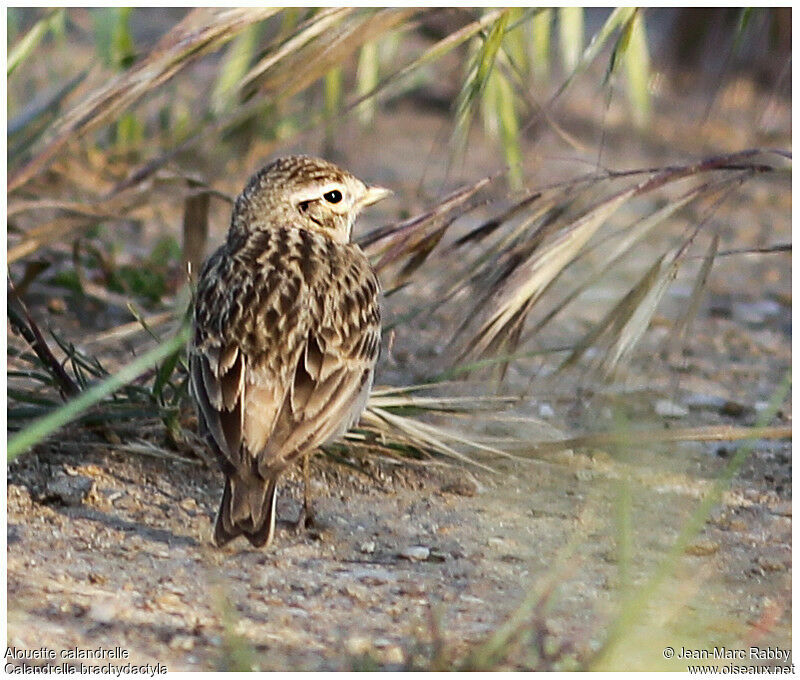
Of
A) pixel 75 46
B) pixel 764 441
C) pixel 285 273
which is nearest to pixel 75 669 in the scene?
pixel 285 273

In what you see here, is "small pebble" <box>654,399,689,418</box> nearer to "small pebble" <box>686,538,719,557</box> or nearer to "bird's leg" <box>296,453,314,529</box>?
"small pebble" <box>686,538,719,557</box>

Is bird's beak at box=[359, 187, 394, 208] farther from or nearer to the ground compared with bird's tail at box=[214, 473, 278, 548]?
farther from the ground

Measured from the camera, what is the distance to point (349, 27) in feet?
12.9

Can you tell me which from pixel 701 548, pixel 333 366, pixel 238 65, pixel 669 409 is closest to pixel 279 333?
pixel 333 366

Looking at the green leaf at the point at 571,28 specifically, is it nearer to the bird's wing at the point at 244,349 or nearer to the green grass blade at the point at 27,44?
the bird's wing at the point at 244,349

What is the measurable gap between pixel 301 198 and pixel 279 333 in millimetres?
677

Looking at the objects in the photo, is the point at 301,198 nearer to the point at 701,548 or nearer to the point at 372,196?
the point at 372,196

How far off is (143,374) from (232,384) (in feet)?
2.28

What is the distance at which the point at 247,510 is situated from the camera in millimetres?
3281

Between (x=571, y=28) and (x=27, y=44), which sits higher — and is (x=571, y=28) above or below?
above

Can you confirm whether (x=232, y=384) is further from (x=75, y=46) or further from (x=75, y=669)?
(x=75, y=46)

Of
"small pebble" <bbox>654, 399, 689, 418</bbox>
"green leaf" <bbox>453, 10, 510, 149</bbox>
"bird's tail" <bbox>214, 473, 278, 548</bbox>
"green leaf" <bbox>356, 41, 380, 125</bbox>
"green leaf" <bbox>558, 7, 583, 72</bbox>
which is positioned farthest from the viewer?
"green leaf" <bbox>356, 41, 380, 125</bbox>

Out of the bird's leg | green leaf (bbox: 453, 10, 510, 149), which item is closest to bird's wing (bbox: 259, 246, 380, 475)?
the bird's leg

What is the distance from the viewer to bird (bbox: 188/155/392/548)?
131 inches
